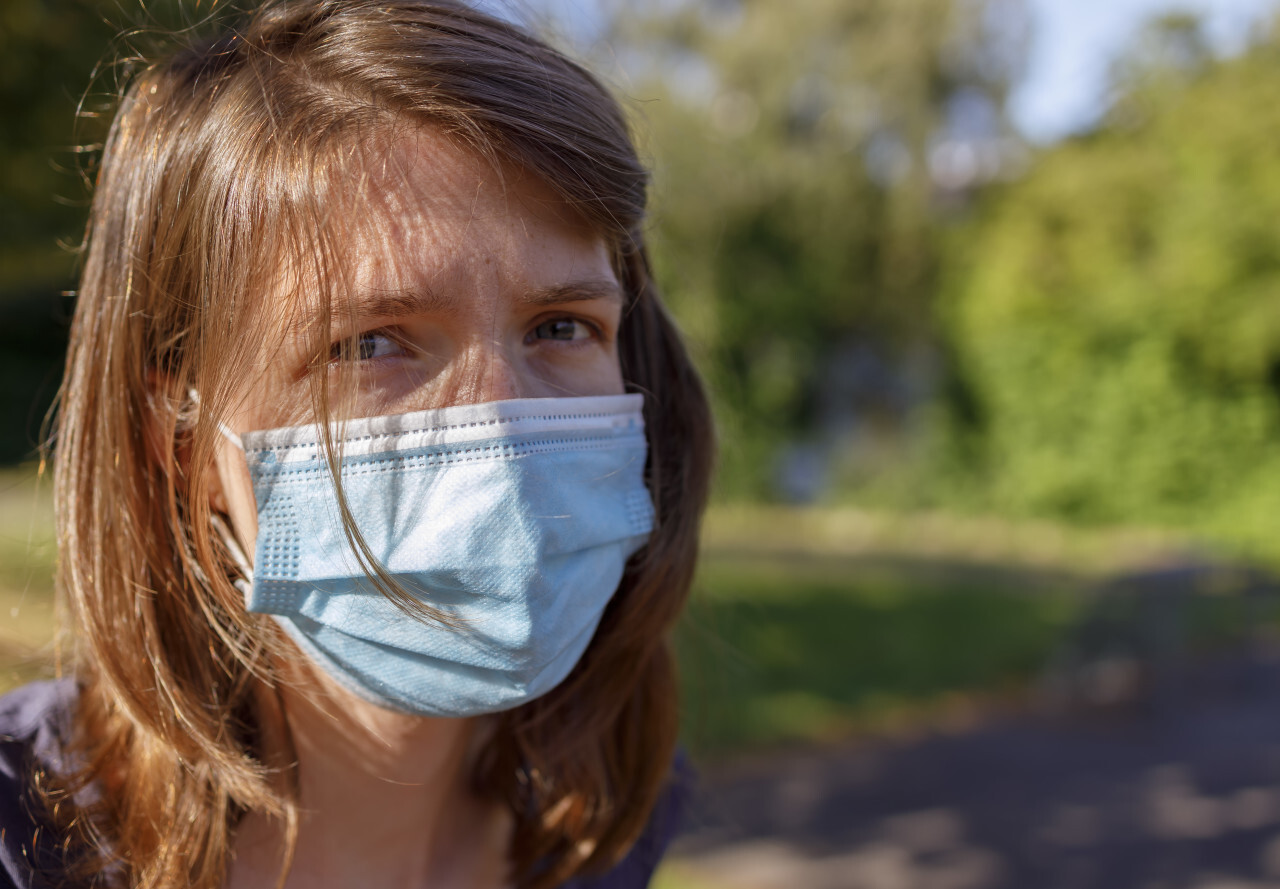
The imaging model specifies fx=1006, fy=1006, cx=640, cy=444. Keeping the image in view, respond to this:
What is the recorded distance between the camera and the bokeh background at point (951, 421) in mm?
4949

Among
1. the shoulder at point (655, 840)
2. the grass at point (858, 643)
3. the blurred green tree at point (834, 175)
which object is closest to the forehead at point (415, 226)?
the shoulder at point (655, 840)

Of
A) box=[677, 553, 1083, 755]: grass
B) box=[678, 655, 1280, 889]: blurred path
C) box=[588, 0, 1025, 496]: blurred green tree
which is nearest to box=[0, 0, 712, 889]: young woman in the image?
box=[678, 655, 1280, 889]: blurred path

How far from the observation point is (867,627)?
8852 millimetres

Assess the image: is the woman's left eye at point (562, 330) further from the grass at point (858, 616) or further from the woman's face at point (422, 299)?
the grass at point (858, 616)

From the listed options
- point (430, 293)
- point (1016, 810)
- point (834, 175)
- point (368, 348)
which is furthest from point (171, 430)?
point (834, 175)

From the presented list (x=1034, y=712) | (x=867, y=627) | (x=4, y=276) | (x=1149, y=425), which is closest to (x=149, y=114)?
(x=4, y=276)

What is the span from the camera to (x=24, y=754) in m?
1.32

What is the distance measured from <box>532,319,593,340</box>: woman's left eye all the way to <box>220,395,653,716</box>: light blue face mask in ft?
0.43

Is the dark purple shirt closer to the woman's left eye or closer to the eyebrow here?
the eyebrow

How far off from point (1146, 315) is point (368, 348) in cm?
1388

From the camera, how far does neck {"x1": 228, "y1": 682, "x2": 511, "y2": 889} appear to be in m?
1.40

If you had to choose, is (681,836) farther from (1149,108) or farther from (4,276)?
(1149,108)

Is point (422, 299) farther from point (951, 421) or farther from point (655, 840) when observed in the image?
point (951, 421)

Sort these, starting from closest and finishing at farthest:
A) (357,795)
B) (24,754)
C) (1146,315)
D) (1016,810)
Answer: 1. (24,754)
2. (357,795)
3. (1016,810)
4. (1146,315)
